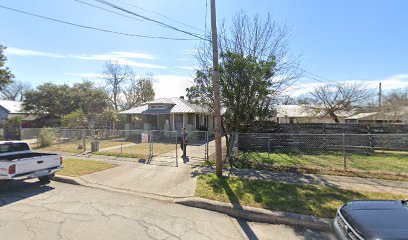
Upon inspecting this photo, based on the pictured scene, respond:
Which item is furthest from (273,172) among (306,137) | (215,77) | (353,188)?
(306,137)

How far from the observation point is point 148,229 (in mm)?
4688

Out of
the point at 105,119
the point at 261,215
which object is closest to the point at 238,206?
the point at 261,215

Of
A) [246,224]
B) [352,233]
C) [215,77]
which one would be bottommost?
[246,224]

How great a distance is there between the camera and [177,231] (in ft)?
15.2

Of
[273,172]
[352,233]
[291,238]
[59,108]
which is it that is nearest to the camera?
[352,233]

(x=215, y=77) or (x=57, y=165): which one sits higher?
(x=215, y=77)

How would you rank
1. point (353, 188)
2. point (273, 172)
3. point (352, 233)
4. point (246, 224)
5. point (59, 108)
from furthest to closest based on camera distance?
point (59, 108) → point (273, 172) → point (353, 188) → point (246, 224) → point (352, 233)

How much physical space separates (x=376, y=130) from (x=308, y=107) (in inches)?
486

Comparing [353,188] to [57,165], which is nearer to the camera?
[353,188]

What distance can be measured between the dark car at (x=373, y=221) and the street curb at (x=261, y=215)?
3.22ft

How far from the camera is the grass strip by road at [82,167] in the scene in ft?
30.3

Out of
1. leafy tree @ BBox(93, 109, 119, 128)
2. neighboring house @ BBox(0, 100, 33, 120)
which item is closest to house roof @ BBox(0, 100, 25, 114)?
neighboring house @ BBox(0, 100, 33, 120)

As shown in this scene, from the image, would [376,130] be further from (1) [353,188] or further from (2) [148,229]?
(2) [148,229]

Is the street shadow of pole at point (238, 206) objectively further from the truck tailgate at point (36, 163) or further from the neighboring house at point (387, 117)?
the neighboring house at point (387, 117)
